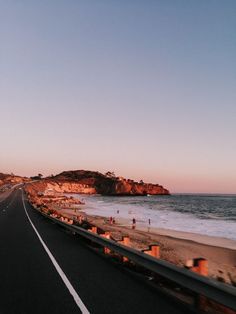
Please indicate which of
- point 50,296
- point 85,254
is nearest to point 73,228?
point 85,254

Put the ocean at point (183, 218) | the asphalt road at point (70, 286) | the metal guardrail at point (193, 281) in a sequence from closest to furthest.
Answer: the metal guardrail at point (193, 281)
the asphalt road at point (70, 286)
the ocean at point (183, 218)

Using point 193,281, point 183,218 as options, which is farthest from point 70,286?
point 183,218

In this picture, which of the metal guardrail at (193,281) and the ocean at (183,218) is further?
the ocean at (183,218)

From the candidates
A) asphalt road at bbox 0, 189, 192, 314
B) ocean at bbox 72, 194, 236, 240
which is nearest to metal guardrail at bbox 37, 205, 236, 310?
asphalt road at bbox 0, 189, 192, 314

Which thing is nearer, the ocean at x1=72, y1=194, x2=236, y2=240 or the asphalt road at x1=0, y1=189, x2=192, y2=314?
the asphalt road at x1=0, y1=189, x2=192, y2=314

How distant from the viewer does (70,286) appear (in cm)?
911

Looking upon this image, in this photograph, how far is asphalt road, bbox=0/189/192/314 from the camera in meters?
7.32

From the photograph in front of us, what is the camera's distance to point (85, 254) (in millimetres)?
14328

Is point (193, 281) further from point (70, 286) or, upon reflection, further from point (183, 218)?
point (183, 218)

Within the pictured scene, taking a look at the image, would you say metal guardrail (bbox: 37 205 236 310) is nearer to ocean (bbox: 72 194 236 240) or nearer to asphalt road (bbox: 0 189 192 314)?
asphalt road (bbox: 0 189 192 314)

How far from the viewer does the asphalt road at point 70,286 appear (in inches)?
288

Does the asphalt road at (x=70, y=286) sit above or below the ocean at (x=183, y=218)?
below

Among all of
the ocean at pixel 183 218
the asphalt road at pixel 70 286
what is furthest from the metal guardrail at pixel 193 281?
the ocean at pixel 183 218

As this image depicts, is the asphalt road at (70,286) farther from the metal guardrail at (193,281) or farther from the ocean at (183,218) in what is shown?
the ocean at (183,218)
